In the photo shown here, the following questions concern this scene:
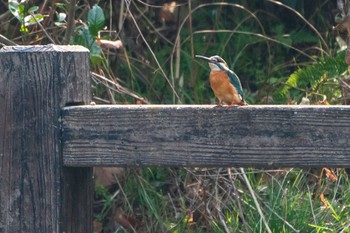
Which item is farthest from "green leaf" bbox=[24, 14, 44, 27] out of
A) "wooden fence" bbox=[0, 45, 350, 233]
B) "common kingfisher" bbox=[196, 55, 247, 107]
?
"wooden fence" bbox=[0, 45, 350, 233]

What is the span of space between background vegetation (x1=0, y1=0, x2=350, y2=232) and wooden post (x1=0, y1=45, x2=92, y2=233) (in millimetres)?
1270

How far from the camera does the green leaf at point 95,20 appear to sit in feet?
10.3

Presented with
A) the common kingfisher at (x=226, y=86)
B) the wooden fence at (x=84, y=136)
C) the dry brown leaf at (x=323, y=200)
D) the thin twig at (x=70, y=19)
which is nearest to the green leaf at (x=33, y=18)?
the thin twig at (x=70, y=19)

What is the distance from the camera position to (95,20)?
3143 millimetres

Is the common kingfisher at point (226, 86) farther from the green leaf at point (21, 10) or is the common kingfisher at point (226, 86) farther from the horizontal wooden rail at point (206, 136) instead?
the horizontal wooden rail at point (206, 136)

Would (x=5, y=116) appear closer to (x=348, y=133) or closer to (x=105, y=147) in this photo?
(x=105, y=147)

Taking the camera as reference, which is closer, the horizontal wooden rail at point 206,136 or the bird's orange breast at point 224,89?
the horizontal wooden rail at point 206,136

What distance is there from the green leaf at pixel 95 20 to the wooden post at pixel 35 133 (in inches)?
49.8

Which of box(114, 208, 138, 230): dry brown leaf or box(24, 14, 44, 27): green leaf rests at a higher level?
box(24, 14, 44, 27): green leaf

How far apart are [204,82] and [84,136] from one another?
9.42 ft

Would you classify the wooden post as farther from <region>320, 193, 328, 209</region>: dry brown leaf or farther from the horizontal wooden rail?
<region>320, 193, 328, 209</region>: dry brown leaf

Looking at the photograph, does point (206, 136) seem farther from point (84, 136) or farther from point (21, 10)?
point (21, 10)

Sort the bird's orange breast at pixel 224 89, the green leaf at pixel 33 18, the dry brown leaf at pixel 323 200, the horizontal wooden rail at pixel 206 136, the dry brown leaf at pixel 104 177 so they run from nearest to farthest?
the horizontal wooden rail at pixel 206 136 < the bird's orange breast at pixel 224 89 < the green leaf at pixel 33 18 < the dry brown leaf at pixel 323 200 < the dry brown leaf at pixel 104 177

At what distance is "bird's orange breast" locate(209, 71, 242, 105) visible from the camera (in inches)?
109
